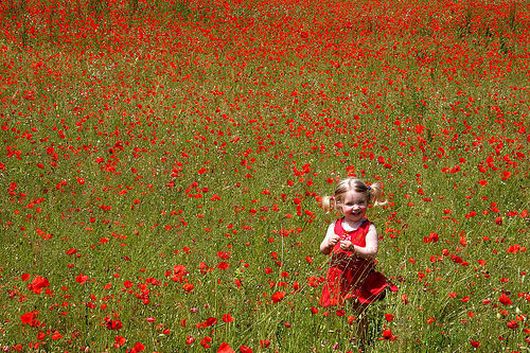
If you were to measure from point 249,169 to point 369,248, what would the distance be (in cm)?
269

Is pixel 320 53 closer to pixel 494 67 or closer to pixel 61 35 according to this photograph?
pixel 494 67

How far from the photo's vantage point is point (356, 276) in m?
3.53

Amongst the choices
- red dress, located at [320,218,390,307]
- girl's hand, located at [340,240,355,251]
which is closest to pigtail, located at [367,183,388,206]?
red dress, located at [320,218,390,307]

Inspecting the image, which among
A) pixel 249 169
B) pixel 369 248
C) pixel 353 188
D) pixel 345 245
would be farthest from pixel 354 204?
pixel 249 169

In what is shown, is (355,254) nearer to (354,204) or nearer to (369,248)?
(369,248)

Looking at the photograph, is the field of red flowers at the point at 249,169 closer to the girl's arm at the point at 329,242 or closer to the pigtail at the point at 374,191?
the girl's arm at the point at 329,242

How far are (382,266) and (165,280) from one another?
1462 millimetres

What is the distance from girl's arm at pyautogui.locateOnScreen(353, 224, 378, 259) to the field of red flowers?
0.23 metres

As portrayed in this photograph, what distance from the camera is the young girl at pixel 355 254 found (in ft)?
10.8

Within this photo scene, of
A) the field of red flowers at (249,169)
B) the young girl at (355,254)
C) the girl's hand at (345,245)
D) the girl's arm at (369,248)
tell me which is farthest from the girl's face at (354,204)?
the girl's hand at (345,245)

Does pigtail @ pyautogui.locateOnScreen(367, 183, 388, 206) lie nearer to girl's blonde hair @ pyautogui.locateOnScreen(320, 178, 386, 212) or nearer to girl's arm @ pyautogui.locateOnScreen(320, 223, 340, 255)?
girl's blonde hair @ pyautogui.locateOnScreen(320, 178, 386, 212)

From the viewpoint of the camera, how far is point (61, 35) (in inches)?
434

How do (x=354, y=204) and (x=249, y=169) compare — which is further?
(x=249, y=169)

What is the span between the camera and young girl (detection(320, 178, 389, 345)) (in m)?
3.31
